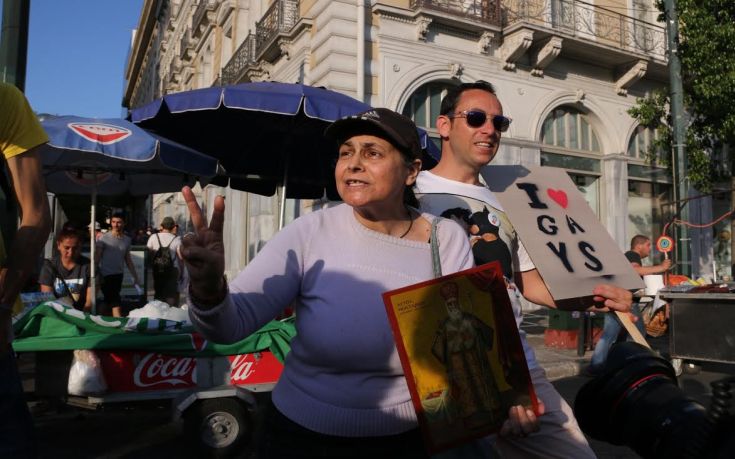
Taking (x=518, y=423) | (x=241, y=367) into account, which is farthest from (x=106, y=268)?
(x=518, y=423)

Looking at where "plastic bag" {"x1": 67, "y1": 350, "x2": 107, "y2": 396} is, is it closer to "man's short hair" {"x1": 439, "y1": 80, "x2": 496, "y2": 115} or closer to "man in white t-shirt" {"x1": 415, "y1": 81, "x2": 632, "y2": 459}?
"man in white t-shirt" {"x1": 415, "y1": 81, "x2": 632, "y2": 459}

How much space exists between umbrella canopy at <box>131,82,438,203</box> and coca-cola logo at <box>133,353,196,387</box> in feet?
8.53

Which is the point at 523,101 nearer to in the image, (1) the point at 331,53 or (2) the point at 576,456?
(1) the point at 331,53

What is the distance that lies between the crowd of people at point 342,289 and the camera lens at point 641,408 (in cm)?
39

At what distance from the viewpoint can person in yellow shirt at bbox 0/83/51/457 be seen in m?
2.00

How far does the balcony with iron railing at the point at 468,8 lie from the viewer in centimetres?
1319

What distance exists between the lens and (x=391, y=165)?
1937 mm

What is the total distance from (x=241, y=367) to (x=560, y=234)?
283cm

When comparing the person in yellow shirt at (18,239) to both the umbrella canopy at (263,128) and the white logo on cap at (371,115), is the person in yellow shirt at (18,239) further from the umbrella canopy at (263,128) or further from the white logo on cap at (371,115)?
the umbrella canopy at (263,128)

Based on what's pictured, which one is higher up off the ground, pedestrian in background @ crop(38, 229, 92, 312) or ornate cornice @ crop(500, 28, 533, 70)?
ornate cornice @ crop(500, 28, 533, 70)

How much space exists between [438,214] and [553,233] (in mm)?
489

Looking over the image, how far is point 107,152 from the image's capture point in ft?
18.7

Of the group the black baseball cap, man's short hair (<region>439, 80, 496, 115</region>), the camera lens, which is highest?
man's short hair (<region>439, 80, 496, 115</region>)

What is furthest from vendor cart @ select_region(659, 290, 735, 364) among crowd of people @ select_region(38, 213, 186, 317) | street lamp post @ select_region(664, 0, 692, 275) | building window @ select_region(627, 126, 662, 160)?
building window @ select_region(627, 126, 662, 160)
